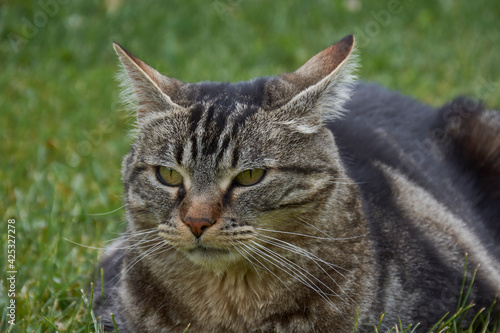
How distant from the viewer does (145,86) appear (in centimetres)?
267

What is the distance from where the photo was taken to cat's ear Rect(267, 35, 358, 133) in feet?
8.28

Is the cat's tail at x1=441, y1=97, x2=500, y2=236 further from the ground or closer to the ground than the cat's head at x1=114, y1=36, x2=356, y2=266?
closer to the ground

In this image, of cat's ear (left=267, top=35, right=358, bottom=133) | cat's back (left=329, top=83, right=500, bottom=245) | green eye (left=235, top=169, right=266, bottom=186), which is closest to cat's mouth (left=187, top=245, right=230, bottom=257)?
green eye (left=235, top=169, right=266, bottom=186)

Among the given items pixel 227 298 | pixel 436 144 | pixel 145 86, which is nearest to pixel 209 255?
pixel 227 298

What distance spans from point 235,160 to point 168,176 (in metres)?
0.29

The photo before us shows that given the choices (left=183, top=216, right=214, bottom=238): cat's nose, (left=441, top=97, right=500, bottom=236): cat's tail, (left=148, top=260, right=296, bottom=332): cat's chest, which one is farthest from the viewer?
(left=441, top=97, right=500, bottom=236): cat's tail

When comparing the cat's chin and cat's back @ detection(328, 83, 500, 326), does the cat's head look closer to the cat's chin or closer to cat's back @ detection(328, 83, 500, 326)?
the cat's chin

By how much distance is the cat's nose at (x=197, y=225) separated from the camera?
233 cm

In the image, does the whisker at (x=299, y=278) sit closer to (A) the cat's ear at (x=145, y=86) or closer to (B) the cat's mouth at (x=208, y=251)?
(B) the cat's mouth at (x=208, y=251)

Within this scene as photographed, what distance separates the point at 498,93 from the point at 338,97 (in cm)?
423

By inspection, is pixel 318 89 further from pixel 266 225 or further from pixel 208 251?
pixel 208 251

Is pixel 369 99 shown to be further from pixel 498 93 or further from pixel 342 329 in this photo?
pixel 498 93

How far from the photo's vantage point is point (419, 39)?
7.56 m

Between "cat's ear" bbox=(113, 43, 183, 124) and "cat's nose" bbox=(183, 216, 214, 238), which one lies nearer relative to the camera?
"cat's nose" bbox=(183, 216, 214, 238)
